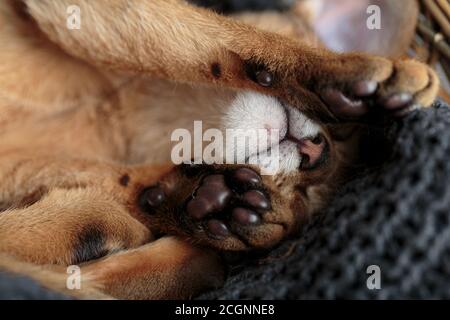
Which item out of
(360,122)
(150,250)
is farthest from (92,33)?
(360,122)

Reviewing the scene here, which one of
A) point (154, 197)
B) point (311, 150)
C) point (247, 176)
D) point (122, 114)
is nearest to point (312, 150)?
point (311, 150)

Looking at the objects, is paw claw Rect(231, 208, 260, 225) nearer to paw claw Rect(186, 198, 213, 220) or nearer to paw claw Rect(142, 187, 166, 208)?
paw claw Rect(186, 198, 213, 220)

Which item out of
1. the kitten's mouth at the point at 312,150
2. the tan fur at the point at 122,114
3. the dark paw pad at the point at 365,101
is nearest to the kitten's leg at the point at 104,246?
the tan fur at the point at 122,114

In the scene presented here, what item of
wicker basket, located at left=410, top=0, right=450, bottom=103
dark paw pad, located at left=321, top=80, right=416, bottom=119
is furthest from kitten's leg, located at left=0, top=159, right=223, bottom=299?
wicker basket, located at left=410, top=0, right=450, bottom=103

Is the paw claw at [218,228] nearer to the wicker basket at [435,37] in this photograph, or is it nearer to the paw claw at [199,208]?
the paw claw at [199,208]

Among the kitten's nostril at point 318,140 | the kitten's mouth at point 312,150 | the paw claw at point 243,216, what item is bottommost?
the paw claw at point 243,216

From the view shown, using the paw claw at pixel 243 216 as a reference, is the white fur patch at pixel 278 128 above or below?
above

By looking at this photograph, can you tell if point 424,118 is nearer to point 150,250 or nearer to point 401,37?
point 150,250
